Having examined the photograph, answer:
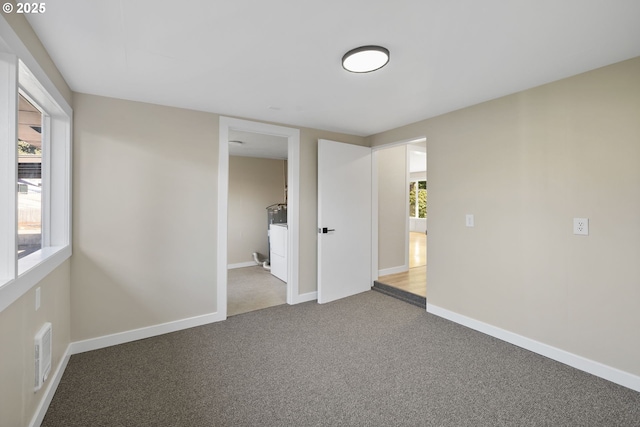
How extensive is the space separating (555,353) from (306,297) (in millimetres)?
2585

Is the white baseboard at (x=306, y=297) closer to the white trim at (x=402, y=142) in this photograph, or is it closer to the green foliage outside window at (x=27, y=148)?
the white trim at (x=402, y=142)

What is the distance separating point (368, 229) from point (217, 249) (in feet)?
7.09

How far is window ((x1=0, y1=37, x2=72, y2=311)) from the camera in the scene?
1.38 meters

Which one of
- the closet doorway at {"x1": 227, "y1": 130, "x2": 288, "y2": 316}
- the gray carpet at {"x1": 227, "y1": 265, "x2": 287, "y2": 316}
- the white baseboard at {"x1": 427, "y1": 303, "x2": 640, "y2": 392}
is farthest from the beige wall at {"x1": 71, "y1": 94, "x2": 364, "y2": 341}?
the white baseboard at {"x1": 427, "y1": 303, "x2": 640, "y2": 392}

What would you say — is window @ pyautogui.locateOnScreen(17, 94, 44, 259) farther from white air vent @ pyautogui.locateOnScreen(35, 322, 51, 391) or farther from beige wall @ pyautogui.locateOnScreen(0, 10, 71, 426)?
white air vent @ pyautogui.locateOnScreen(35, 322, 51, 391)

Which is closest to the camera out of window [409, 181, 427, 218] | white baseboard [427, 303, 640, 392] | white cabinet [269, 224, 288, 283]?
white baseboard [427, 303, 640, 392]

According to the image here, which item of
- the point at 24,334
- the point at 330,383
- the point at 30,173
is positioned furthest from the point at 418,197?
the point at 24,334

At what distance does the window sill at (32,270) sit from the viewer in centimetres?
130

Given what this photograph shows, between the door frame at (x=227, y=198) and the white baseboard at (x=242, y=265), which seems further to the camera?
the white baseboard at (x=242, y=265)

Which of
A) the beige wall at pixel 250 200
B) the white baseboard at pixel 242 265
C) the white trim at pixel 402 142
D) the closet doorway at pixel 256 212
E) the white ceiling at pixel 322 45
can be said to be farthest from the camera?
the beige wall at pixel 250 200

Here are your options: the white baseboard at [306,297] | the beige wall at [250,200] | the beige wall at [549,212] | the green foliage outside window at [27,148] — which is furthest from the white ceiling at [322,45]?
the beige wall at [250,200]

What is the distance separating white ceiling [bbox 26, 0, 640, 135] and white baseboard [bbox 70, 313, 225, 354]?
7.25 ft

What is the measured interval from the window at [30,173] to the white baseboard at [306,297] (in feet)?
7.79

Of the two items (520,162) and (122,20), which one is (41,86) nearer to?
(122,20)
